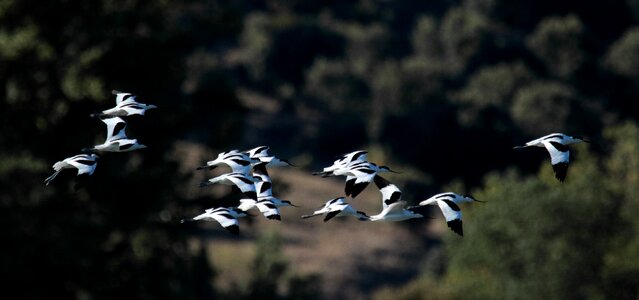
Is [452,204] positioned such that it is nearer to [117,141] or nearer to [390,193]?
[390,193]

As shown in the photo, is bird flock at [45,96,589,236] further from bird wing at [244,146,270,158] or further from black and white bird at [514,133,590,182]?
bird wing at [244,146,270,158]

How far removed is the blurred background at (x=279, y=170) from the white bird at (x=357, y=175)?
29898 millimetres

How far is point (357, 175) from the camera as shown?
27.7 m

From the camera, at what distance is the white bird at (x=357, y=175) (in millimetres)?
27297

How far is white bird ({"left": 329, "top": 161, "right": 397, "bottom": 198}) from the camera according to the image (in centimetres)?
2730

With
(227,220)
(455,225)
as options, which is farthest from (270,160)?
(455,225)

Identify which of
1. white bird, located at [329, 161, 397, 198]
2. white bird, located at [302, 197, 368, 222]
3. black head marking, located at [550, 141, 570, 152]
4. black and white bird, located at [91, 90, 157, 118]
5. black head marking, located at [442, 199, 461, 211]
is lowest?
white bird, located at [302, 197, 368, 222]

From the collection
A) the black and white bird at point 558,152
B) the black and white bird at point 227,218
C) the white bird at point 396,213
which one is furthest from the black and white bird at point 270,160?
the black and white bird at point 558,152

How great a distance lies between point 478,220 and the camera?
80.4 meters

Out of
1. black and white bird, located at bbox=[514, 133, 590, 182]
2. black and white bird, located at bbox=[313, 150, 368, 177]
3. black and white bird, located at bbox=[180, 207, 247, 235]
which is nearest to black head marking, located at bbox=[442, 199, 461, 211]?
black and white bird, located at bbox=[514, 133, 590, 182]

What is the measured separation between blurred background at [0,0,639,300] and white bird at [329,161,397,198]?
29.9 metres

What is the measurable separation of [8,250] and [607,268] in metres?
33.9

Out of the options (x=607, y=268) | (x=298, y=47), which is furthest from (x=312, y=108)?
(x=607, y=268)

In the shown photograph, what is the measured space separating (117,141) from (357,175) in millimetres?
5106
